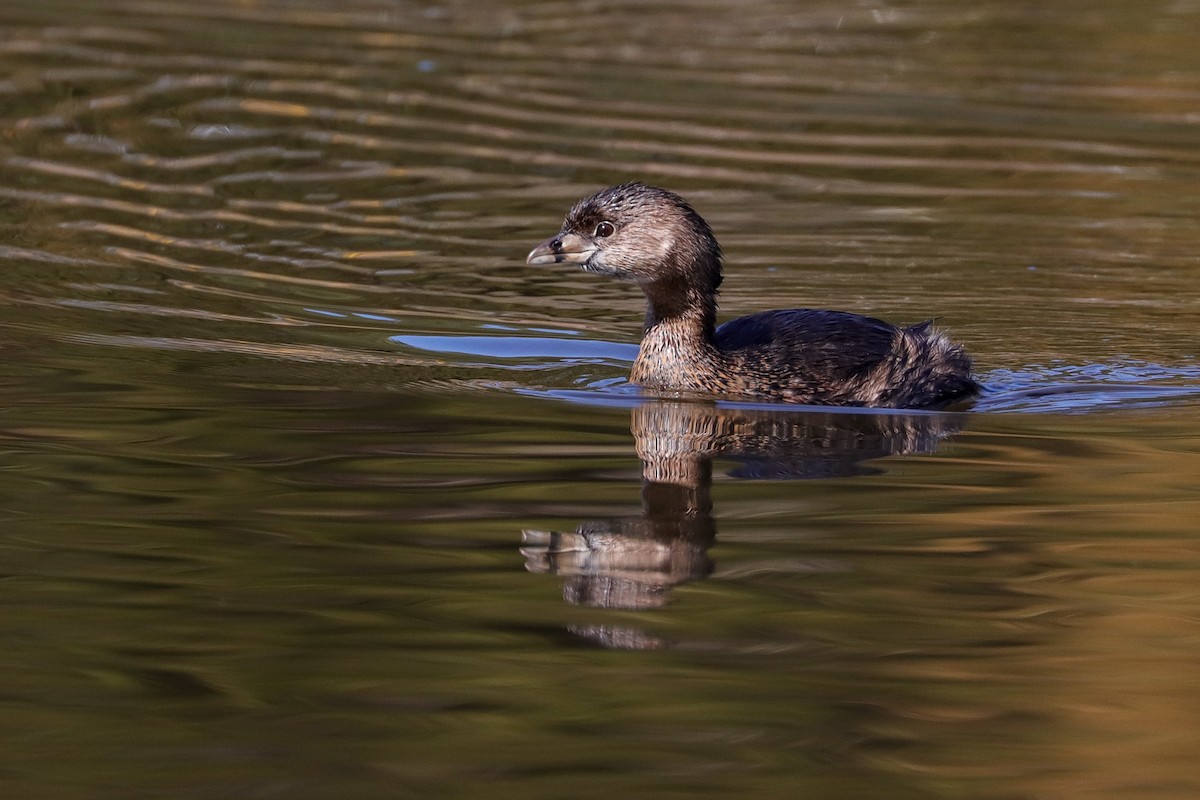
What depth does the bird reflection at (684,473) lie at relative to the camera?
6.44m

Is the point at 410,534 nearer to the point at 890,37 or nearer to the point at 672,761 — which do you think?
the point at 672,761

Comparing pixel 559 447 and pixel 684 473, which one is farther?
pixel 559 447

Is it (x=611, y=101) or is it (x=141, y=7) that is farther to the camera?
(x=141, y=7)

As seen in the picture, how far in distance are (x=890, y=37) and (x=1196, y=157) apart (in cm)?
509

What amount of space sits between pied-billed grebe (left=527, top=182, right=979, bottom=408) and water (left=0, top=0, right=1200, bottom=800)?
0.28 m

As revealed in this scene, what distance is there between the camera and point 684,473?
7879 mm

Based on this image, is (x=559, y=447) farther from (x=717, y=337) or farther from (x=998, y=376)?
(x=998, y=376)

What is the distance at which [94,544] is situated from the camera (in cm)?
677

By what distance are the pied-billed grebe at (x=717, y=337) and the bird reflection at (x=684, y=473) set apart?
25 centimetres

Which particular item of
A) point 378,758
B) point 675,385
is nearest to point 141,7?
point 675,385

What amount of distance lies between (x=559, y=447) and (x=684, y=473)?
26.8 inches

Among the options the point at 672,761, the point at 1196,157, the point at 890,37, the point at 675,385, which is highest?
the point at 890,37

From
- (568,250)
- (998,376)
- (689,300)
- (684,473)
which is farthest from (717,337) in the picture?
(684,473)

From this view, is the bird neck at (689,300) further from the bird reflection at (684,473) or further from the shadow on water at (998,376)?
the bird reflection at (684,473)
